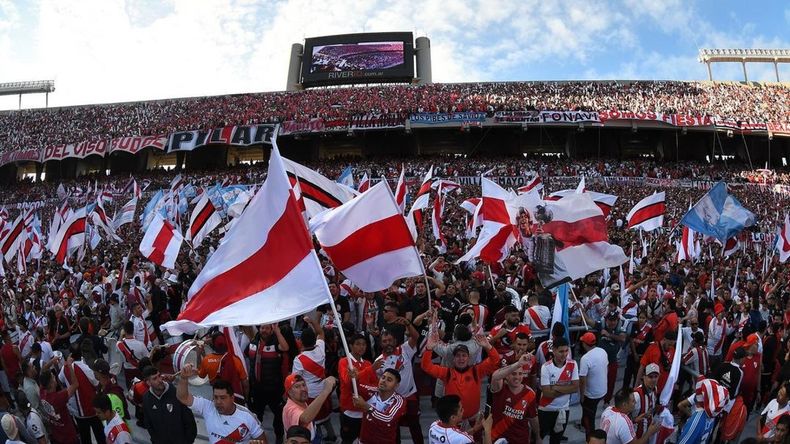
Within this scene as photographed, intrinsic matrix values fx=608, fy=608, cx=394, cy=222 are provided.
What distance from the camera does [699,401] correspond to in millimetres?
5098

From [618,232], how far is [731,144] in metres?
28.6

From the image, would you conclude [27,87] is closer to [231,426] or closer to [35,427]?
[35,427]

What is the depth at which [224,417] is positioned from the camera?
4.33 metres

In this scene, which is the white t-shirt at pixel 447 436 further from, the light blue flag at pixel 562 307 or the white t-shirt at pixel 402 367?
the light blue flag at pixel 562 307

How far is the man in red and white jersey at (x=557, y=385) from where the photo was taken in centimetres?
540

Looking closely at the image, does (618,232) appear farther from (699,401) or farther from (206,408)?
(206,408)

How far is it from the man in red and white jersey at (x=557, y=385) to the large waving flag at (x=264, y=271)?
7.46ft

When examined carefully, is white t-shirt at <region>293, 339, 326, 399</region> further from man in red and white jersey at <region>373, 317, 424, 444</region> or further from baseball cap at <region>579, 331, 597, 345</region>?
baseball cap at <region>579, 331, 597, 345</region>

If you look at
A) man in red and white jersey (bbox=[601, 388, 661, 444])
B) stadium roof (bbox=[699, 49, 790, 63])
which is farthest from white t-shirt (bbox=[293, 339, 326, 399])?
stadium roof (bbox=[699, 49, 790, 63])

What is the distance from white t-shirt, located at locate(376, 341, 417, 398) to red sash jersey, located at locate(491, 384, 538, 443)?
37.2 inches

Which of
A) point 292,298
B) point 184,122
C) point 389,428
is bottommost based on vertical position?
point 389,428

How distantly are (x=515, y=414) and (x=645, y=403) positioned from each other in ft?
3.95

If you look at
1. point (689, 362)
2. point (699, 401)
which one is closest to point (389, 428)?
point (699, 401)

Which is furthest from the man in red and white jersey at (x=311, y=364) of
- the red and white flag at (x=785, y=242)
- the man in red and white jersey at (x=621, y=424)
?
the red and white flag at (x=785, y=242)
